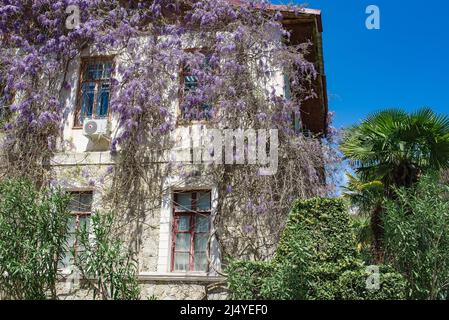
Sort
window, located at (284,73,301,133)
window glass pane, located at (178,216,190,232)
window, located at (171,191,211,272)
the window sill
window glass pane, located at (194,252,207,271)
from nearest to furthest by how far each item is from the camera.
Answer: the window sill < window glass pane, located at (194,252,207,271) < window, located at (171,191,211,272) < window glass pane, located at (178,216,190,232) < window, located at (284,73,301,133)

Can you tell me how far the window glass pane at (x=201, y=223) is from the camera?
37.9 feet

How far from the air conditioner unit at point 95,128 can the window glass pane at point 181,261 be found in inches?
125

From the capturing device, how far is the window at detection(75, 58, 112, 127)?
13.0 m

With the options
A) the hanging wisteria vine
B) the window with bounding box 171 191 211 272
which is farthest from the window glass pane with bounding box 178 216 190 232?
the hanging wisteria vine

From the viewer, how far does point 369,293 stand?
859 centimetres

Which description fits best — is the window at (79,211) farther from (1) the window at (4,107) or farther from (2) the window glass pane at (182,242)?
(1) the window at (4,107)

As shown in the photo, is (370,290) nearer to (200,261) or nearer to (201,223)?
(200,261)

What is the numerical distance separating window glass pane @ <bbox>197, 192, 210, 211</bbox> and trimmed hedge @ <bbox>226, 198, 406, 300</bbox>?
2561 millimetres

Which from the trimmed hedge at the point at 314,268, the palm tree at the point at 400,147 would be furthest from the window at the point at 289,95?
the trimmed hedge at the point at 314,268

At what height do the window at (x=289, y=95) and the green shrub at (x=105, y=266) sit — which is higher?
the window at (x=289, y=95)

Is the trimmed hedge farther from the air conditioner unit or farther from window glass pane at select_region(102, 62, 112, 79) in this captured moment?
window glass pane at select_region(102, 62, 112, 79)

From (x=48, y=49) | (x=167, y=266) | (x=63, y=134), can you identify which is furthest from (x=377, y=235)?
(x=48, y=49)
